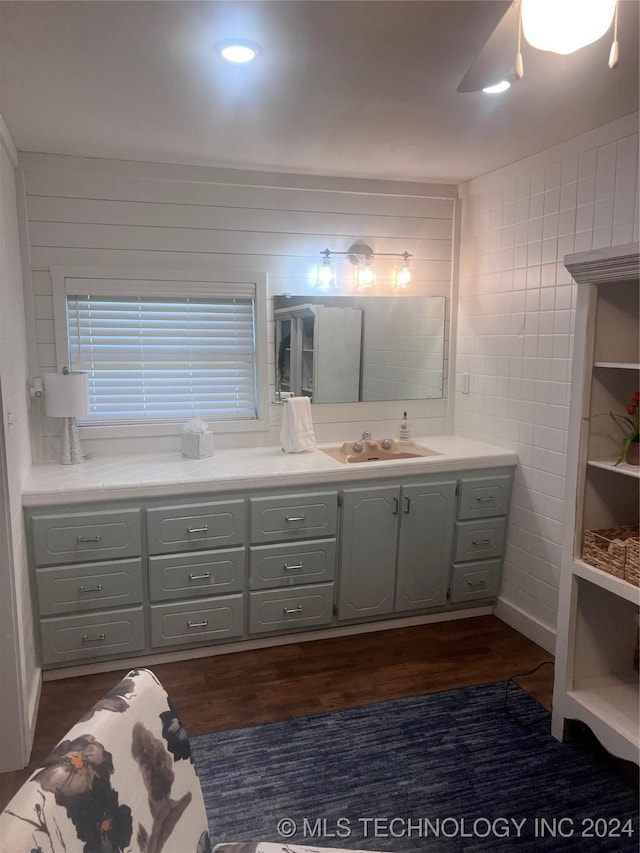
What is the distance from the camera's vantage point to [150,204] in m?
3.10

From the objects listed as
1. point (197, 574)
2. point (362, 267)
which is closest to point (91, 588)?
point (197, 574)

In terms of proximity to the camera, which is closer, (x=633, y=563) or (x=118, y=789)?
(x=118, y=789)

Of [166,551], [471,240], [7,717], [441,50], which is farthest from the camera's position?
[471,240]

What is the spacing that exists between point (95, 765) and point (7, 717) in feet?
4.55

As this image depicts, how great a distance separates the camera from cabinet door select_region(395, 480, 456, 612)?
312cm

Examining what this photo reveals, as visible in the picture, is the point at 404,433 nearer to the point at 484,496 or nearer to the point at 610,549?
the point at 484,496

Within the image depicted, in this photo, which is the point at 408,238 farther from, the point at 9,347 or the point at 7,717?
the point at 7,717

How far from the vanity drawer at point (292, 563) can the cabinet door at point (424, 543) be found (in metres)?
0.41

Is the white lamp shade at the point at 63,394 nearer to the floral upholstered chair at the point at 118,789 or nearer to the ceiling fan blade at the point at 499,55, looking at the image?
the floral upholstered chair at the point at 118,789

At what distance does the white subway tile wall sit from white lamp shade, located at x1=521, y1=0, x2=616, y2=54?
4.85 feet

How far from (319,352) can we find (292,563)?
1.25m

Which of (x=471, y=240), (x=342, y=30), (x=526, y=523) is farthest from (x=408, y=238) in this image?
(x=342, y=30)

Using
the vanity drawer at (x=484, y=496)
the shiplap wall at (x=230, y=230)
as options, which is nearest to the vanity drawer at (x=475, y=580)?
the vanity drawer at (x=484, y=496)

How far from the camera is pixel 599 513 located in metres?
2.30
